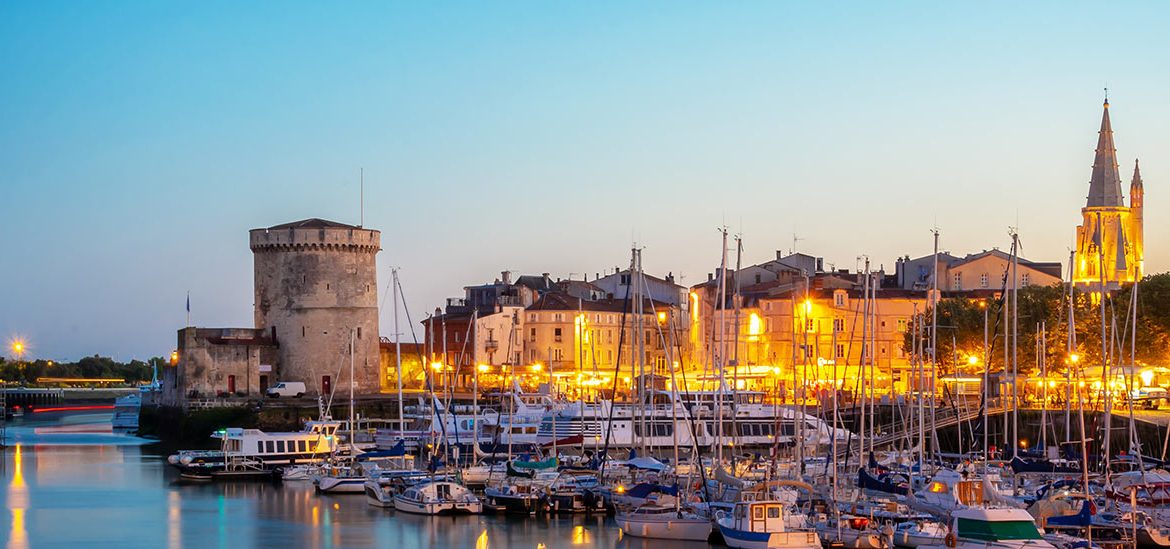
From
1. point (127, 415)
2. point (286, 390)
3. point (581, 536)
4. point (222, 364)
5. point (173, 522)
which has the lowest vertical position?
point (173, 522)

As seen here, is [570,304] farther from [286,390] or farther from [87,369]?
[87,369]

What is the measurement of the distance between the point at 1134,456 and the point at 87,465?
36.3 metres

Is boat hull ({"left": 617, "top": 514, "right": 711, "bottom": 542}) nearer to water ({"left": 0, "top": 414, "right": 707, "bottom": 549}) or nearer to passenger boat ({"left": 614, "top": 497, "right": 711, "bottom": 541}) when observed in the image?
passenger boat ({"left": 614, "top": 497, "right": 711, "bottom": 541})

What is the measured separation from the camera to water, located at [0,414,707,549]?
34.5m

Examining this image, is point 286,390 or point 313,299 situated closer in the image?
point 286,390

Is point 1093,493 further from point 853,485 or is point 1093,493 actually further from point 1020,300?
point 1020,300

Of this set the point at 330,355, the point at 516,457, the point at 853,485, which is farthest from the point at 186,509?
the point at 330,355

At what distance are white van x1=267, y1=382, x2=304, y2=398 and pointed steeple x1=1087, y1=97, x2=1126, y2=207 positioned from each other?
53945 millimetres

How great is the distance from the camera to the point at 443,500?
122ft

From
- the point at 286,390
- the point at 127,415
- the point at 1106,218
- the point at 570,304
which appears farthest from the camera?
the point at 1106,218

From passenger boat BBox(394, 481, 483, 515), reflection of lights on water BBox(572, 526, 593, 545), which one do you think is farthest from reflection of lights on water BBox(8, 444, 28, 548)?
reflection of lights on water BBox(572, 526, 593, 545)

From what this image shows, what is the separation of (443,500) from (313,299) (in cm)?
3431

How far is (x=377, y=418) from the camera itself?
6481 centimetres

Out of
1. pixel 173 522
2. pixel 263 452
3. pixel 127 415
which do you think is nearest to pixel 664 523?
pixel 173 522
